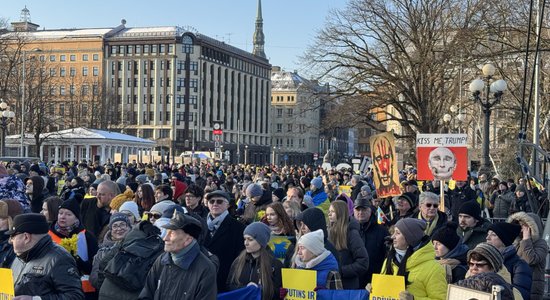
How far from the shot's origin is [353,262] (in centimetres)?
789

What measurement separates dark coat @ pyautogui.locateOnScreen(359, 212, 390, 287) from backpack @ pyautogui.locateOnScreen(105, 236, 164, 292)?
2994mm

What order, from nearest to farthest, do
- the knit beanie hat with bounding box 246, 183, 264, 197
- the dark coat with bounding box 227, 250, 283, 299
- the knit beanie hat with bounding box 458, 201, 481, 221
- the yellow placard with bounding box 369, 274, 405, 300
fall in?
the yellow placard with bounding box 369, 274, 405, 300 → the dark coat with bounding box 227, 250, 283, 299 → the knit beanie hat with bounding box 458, 201, 481, 221 → the knit beanie hat with bounding box 246, 183, 264, 197

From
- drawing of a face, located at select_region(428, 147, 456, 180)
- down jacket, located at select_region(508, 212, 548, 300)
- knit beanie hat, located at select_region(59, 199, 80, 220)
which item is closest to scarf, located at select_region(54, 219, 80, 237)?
knit beanie hat, located at select_region(59, 199, 80, 220)

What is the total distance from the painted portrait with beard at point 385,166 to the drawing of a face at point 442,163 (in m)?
0.69

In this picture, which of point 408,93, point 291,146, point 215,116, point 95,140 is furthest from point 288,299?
point 291,146

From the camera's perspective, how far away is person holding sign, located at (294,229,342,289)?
6746mm

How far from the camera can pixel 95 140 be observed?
189 feet

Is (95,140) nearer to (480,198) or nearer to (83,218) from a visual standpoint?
(480,198)

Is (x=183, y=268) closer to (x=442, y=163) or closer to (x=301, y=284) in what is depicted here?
(x=301, y=284)

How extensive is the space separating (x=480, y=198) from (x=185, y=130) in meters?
94.1

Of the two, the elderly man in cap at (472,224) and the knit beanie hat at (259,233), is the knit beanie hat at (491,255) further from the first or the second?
the elderly man in cap at (472,224)

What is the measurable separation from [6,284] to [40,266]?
1.54ft

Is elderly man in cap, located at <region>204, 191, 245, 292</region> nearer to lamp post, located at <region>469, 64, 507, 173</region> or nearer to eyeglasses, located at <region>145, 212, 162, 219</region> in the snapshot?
eyeglasses, located at <region>145, 212, 162, 219</region>

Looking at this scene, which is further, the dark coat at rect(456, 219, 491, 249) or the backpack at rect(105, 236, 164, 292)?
the dark coat at rect(456, 219, 491, 249)
